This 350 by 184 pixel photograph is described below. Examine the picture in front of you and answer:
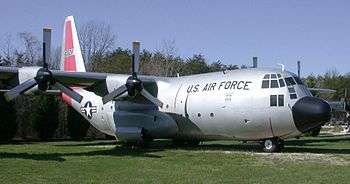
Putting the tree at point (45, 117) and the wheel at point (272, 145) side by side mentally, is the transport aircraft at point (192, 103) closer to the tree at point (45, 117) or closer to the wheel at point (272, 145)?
the wheel at point (272, 145)

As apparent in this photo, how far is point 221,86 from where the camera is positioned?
21984 mm

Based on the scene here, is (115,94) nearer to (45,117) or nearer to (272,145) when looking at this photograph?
(272,145)

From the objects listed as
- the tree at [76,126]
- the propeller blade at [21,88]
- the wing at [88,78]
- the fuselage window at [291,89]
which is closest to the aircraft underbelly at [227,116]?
the fuselage window at [291,89]

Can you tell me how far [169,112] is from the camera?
24.1 metres

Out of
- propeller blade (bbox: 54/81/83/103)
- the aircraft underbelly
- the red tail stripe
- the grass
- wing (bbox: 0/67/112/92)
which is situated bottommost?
the grass

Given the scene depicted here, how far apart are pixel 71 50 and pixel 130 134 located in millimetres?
8833

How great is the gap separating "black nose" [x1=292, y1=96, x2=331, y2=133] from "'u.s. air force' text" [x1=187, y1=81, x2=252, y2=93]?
2403mm

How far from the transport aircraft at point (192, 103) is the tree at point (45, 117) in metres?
10.6

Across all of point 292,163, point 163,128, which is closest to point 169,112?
point 163,128

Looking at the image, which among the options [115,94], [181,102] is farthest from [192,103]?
[115,94]

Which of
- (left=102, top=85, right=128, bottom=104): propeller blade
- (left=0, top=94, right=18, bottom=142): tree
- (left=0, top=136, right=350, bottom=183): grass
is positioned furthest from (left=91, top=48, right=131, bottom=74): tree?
(left=0, top=136, right=350, bottom=183): grass

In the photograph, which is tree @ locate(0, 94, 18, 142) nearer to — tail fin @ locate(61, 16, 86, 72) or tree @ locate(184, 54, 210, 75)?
tail fin @ locate(61, 16, 86, 72)

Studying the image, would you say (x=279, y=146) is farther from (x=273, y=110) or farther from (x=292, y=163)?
(x=292, y=163)

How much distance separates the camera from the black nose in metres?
19.0
